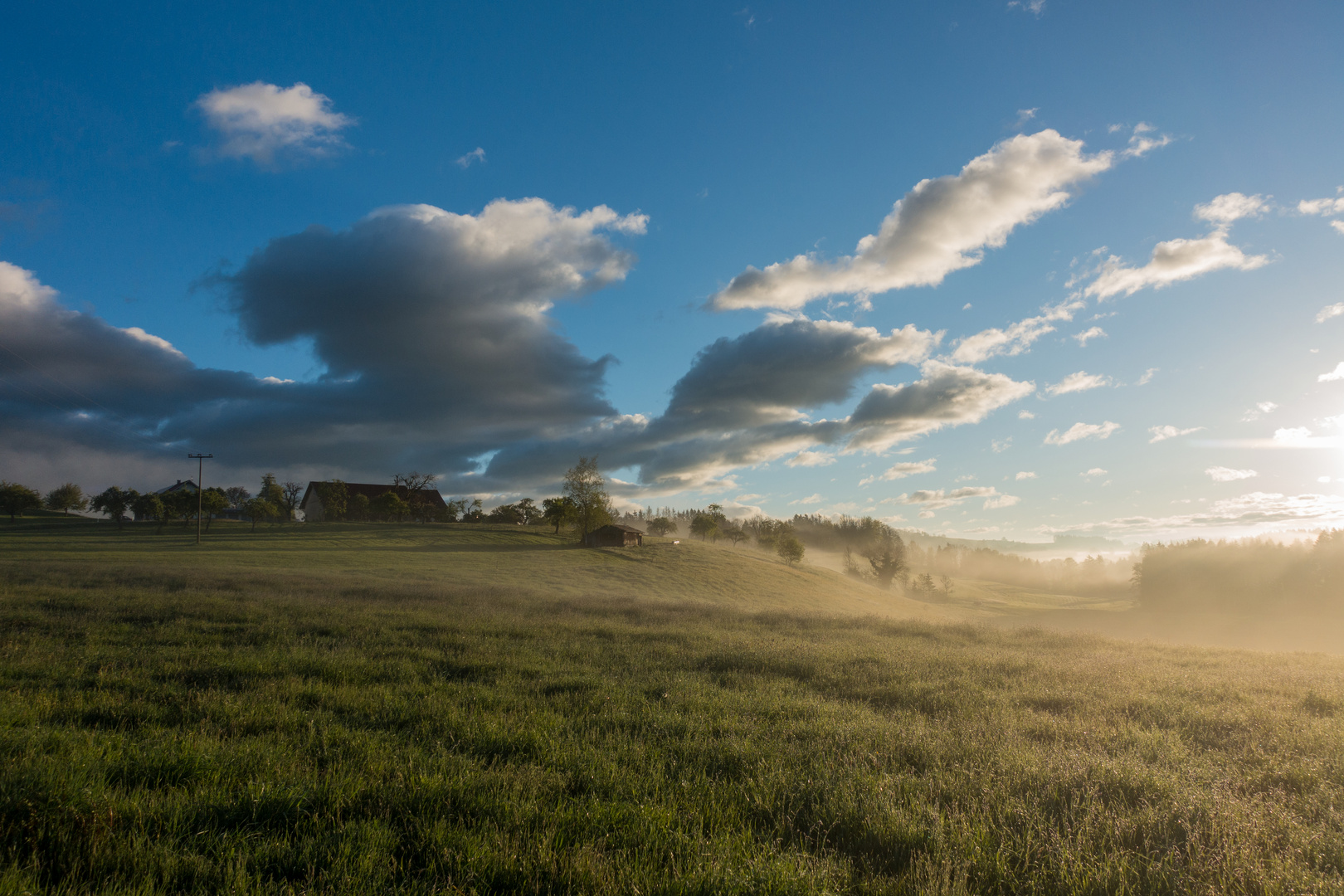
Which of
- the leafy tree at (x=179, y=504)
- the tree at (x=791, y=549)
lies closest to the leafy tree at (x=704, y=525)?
the tree at (x=791, y=549)

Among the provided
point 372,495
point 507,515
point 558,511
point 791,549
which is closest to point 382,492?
point 372,495

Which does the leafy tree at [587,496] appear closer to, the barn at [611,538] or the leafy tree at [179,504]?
the barn at [611,538]

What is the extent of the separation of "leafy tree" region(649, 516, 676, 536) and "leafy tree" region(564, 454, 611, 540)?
4425 cm

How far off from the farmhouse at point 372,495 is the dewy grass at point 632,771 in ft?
434

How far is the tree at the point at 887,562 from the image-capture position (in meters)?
106

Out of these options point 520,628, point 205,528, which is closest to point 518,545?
point 205,528

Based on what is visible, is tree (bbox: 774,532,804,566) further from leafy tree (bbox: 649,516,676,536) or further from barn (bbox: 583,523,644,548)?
leafy tree (bbox: 649,516,676,536)

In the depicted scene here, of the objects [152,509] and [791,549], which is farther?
[791,549]

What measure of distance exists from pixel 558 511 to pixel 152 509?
64.8 metres

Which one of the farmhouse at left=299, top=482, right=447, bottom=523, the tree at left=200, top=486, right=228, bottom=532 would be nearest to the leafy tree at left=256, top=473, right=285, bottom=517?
the farmhouse at left=299, top=482, right=447, bottom=523

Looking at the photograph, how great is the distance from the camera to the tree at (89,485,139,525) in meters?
96.3

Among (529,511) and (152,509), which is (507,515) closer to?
(529,511)

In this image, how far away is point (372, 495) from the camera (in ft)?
445

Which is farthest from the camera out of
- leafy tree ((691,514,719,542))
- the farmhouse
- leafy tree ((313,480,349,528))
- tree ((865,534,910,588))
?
the farmhouse
